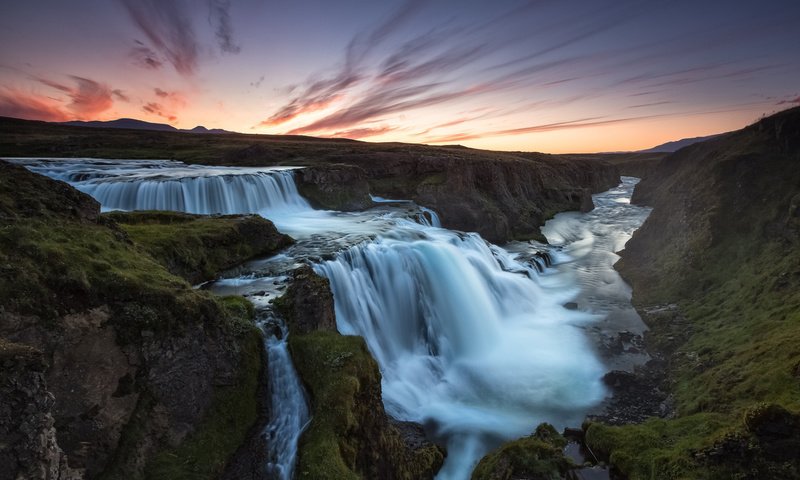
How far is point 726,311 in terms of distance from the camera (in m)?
14.8

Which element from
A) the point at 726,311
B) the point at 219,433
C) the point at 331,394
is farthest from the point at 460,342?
the point at 219,433

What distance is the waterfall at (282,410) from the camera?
708 centimetres

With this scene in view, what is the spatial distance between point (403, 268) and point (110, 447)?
13554 millimetres

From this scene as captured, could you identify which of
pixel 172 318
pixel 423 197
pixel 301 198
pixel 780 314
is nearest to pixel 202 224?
pixel 172 318

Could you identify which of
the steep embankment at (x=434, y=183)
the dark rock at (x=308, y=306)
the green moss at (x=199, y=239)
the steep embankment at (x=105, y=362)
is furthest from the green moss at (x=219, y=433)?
the steep embankment at (x=434, y=183)

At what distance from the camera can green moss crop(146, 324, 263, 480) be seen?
651 centimetres

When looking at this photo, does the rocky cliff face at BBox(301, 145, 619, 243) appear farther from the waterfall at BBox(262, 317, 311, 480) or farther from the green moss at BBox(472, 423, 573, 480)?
the waterfall at BBox(262, 317, 311, 480)

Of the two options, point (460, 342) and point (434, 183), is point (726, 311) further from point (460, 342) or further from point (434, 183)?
point (434, 183)

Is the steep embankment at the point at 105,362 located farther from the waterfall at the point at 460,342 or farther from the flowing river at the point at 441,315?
the waterfall at the point at 460,342

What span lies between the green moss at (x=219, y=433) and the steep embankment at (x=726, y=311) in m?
7.85

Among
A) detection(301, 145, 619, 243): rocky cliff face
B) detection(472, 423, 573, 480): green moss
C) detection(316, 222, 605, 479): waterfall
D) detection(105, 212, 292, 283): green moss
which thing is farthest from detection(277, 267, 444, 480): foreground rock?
detection(301, 145, 619, 243): rocky cliff face

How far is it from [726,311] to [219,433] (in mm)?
16775

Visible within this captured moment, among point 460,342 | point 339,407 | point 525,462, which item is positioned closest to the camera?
point 339,407

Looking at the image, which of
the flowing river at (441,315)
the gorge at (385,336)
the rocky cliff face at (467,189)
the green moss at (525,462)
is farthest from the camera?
the rocky cliff face at (467,189)
